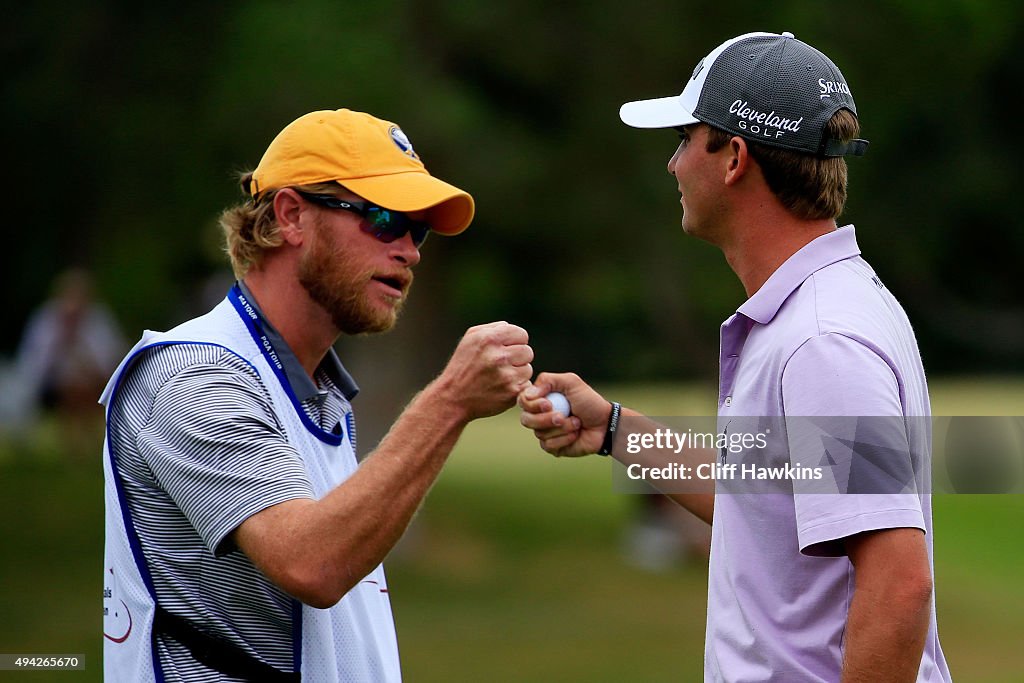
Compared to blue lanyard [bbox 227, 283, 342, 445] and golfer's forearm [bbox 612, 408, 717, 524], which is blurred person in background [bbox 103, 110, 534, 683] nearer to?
blue lanyard [bbox 227, 283, 342, 445]

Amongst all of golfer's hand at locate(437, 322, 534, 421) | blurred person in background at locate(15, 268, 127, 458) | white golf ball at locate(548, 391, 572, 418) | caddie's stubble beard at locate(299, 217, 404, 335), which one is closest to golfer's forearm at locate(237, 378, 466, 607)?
golfer's hand at locate(437, 322, 534, 421)

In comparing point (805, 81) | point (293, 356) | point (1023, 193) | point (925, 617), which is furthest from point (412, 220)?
point (1023, 193)

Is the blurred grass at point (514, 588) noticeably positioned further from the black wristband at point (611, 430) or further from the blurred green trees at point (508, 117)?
the black wristband at point (611, 430)

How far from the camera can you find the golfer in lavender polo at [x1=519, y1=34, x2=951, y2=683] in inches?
103

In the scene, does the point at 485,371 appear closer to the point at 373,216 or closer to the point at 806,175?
the point at 373,216

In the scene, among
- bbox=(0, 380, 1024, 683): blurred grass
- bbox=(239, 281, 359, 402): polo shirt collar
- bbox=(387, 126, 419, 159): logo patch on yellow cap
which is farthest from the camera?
bbox=(0, 380, 1024, 683): blurred grass

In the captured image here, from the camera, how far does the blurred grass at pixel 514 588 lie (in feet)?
33.3

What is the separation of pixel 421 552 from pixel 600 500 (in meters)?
6.92

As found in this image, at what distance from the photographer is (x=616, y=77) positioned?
441 inches

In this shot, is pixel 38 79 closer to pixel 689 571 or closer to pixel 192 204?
pixel 192 204

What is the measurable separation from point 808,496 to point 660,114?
1.09 m

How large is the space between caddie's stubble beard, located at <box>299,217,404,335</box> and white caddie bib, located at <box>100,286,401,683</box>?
21 cm

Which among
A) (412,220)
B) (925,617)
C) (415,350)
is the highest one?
(415,350)

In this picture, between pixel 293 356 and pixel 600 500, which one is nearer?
pixel 293 356
